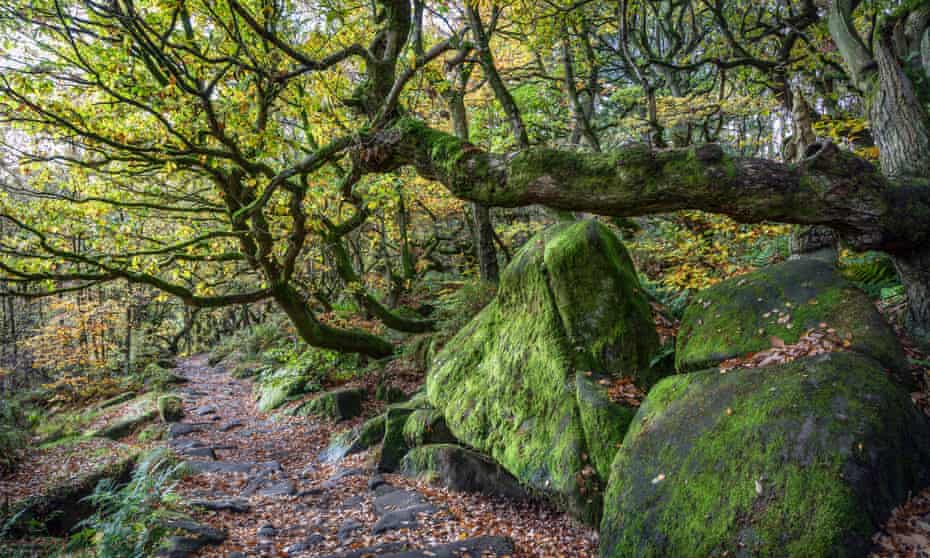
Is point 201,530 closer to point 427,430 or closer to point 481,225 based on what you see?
point 427,430

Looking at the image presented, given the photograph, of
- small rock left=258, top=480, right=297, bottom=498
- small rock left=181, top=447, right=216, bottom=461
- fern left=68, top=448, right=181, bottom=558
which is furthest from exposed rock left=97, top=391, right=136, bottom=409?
fern left=68, top=448, right=181, bottom=558

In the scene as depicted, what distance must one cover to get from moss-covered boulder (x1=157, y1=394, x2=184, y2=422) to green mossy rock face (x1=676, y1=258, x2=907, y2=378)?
1190 cm

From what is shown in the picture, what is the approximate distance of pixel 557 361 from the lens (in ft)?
21.7

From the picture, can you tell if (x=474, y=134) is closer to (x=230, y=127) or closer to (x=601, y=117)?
(x=601, y=117)

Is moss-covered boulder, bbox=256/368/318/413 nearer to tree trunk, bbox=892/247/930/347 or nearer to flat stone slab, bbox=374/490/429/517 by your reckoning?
flat stone slab, bbox=374/490/429/517

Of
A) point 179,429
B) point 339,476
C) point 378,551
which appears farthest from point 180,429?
point 378,551

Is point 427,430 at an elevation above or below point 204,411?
above

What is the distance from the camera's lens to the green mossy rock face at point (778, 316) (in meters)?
4.37

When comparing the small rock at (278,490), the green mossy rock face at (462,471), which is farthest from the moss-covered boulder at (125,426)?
the green mossy rock face at (462,471)

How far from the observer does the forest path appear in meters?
5.16

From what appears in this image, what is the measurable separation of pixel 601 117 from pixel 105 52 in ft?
47.0

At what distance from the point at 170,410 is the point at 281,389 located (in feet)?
8.54

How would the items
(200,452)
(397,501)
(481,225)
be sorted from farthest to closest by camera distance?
(481,225) → (200,452) → (397,501)

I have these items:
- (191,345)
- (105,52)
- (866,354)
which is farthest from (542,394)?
(191,345)
